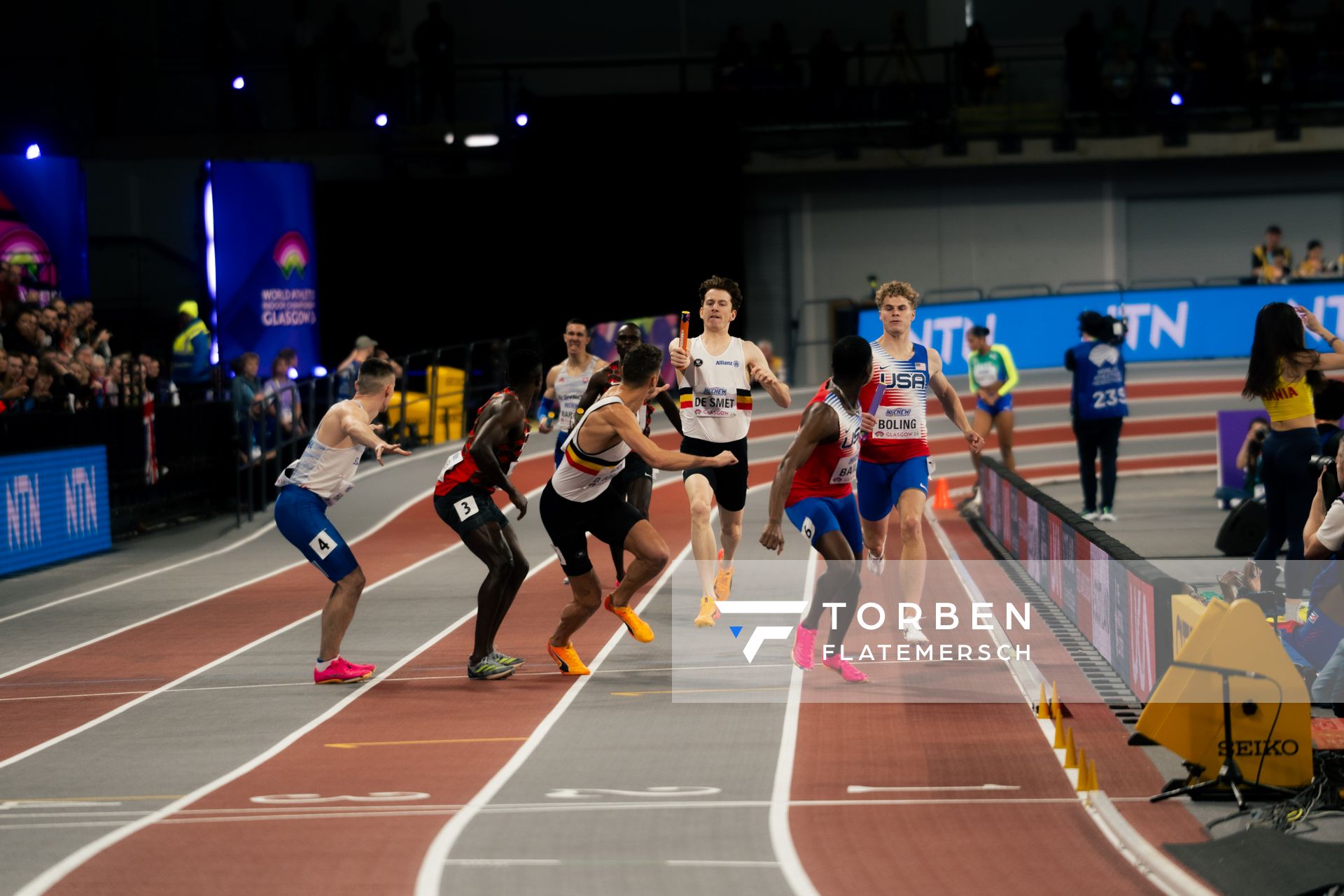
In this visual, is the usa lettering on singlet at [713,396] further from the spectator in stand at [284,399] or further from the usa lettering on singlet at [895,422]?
the spectator in stand at [284,399]

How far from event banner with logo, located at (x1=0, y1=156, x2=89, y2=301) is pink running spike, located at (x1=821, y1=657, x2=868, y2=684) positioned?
13.9 m

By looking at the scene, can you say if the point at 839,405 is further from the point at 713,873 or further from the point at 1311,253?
the point at 1311,253

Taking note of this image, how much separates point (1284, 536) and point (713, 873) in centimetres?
578

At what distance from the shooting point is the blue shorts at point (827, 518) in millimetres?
9305

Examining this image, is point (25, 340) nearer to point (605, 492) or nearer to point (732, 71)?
point (605, 492)

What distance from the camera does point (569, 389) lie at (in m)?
13.7

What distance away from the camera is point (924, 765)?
25.1ft

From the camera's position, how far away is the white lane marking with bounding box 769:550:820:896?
608 cm

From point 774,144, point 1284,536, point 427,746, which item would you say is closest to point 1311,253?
point 774,144

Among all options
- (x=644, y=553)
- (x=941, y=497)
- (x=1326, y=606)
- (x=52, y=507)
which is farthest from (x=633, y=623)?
(x=941, y=497)

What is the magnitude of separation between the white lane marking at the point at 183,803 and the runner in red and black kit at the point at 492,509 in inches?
29.4

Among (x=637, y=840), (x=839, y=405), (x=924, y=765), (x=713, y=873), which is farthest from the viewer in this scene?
(x=839, y=405)

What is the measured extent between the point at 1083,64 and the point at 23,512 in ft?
68.6

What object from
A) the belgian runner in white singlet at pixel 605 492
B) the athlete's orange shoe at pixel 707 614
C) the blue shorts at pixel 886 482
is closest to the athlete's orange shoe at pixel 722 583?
the athlete's orange shoe at pixel 707 614
